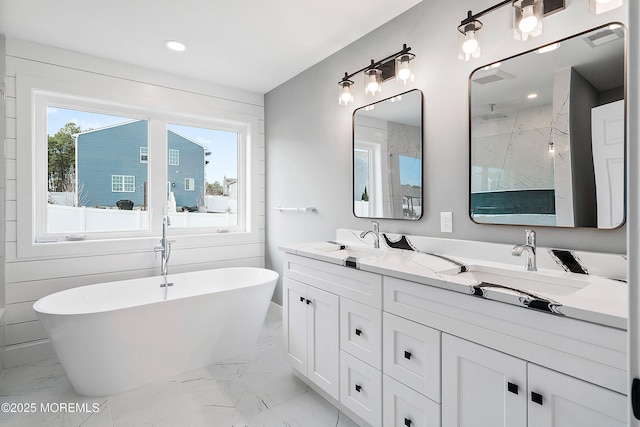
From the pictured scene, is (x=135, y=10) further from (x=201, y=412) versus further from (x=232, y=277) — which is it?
(x=201, y=412)

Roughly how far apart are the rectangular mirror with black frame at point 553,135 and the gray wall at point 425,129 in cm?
6

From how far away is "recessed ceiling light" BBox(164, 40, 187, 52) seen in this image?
104 inches

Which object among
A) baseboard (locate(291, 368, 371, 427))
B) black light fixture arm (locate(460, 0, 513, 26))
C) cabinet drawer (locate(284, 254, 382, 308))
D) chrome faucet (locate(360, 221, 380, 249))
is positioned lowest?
baseboard (locate(291, 368, 371, 427))

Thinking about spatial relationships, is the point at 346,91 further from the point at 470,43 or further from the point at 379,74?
the point at 470,43

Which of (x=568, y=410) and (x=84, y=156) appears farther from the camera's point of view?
(x=84, y=156)

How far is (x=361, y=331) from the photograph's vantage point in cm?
174

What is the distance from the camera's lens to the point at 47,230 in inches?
111

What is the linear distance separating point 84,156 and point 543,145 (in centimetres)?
346

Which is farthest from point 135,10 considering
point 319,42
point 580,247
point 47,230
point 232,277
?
point 580,247

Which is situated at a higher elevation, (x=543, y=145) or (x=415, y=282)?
(x=543, y=145)

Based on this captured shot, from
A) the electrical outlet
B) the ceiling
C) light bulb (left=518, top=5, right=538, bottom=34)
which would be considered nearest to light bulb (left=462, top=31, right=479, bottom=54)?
light bulb (left=518, top=5, right=538, bottom=34)

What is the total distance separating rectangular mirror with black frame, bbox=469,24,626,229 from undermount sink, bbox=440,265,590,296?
293mm

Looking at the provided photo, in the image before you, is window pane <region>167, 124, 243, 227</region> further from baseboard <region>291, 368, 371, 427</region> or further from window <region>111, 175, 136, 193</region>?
baseboard <region>291, 368, 371, 427</region>

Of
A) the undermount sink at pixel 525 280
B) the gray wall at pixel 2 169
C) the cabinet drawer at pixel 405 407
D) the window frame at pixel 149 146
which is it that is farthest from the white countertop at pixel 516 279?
the gray wall at pixel 2 169
